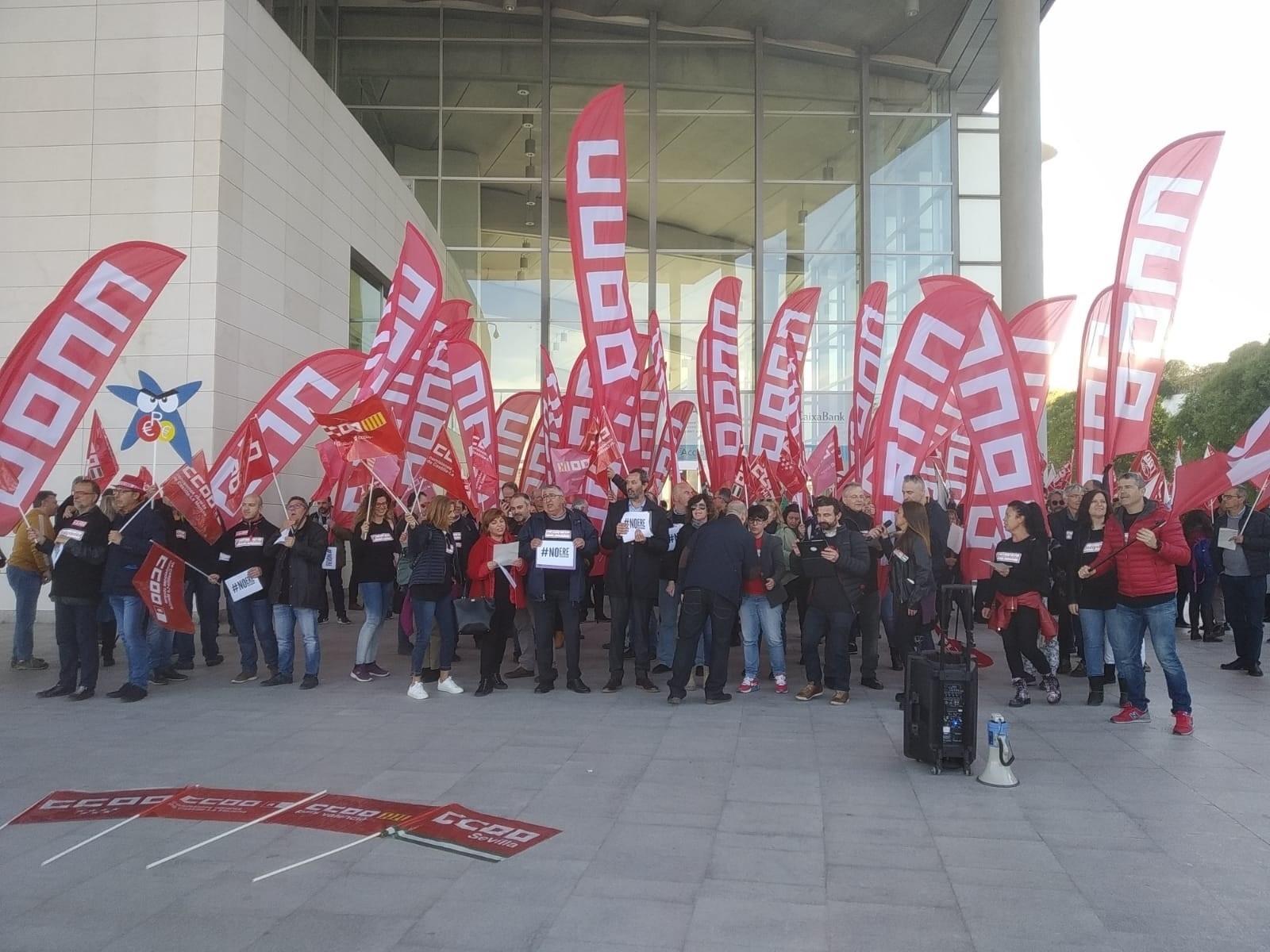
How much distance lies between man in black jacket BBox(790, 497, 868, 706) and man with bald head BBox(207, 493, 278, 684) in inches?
188

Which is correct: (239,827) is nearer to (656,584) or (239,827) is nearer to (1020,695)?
(656,584)

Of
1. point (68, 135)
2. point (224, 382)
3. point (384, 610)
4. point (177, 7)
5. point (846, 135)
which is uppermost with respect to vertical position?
point (846, 135)

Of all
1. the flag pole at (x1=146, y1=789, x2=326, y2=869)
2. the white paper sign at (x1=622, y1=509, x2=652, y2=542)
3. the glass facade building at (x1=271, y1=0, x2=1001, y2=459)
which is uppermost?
the glass facade building at (x1=271, y1=0, x2=1001, y2=459)

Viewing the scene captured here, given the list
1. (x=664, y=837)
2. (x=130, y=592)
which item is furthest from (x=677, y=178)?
(x=664, y=837)

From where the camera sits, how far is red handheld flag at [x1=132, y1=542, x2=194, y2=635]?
8125mm

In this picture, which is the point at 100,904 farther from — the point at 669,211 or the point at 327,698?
the point at 669,211

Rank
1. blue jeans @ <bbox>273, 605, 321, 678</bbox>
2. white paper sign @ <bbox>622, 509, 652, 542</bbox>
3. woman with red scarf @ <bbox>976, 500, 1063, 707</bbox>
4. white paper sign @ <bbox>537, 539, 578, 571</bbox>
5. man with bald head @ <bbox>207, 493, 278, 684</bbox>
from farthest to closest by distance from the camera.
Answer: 1. man with bald head @ <bbox>207, 493, 278, 684</bbox>
2. blue jeans @ <bbox>273, 605, 321, 678</bbox>
3. white paper sign @ <bbox>622, 509, 652, 542</bbox>
4. white paper sign @ <bbox>537, 539, 578, 571</bbox>
5. woman with red scarf @ <bbox>976, 500, 1063, 707</bbox>

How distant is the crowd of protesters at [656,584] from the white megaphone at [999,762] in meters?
1.23

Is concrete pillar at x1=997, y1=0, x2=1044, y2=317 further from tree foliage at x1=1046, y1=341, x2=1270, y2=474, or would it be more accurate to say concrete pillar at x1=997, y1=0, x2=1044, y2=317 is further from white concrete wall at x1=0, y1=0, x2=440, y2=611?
white concrete wall at x1=0, y1=0, x2=440, y2=611

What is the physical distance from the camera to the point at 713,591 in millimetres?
7812

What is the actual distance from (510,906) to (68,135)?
13639 millimetres

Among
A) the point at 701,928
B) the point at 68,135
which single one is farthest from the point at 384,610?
the point at 68,135

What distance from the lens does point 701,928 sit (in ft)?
11.9

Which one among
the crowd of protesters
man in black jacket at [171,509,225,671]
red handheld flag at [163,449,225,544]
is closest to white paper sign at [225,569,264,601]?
the crowd of protesters
